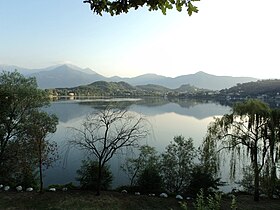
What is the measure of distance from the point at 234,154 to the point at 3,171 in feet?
48.0

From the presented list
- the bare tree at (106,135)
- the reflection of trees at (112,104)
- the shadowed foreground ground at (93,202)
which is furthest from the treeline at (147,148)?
the shadowed foreground ground at (93,202)

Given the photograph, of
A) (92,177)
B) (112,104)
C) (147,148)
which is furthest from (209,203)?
(147,148)

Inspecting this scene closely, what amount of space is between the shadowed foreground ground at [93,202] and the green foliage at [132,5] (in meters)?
11.0

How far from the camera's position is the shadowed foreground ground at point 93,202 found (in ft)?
42.6

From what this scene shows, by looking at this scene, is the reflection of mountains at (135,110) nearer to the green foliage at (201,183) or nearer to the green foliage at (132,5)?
the green foliage at (201,183)

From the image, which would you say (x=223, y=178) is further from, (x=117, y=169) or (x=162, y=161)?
(x=117, y=169)

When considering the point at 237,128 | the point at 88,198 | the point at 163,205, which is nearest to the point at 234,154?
the point at 237,128

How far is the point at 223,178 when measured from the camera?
2355cm

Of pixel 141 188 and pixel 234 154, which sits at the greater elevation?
pixel 234 154

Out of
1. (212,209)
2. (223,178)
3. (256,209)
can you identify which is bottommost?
(223,178)

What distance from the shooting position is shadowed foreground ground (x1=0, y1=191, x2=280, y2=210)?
12992 mm

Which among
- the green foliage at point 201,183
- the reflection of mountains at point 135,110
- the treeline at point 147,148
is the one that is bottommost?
the reflection of mountains at point 135,110

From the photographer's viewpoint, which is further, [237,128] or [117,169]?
[117,169]

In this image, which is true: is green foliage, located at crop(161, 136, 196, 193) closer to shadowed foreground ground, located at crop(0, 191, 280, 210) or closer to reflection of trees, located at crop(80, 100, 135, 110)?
shadowed foreground ground, located at crop(0, 191, 280, 210)
